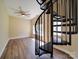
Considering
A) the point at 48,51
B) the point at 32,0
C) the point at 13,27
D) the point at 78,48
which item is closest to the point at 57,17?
the point at 48,51

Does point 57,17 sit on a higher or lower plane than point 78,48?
higher

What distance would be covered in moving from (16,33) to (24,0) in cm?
583

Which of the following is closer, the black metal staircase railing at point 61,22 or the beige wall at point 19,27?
the black metal staircase railing at point 61,22

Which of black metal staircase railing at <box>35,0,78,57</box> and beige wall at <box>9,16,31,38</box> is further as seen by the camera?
beige wall at <box>9,16,31,38</box>

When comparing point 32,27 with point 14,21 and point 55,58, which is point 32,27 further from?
point 55,58

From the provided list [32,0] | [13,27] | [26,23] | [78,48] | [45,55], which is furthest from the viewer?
[26,23]

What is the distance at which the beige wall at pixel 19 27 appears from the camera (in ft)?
34.5

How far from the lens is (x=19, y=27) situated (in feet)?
36.3

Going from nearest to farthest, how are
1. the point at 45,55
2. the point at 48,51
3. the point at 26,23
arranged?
the point at 48,51
the point at 45,55
the point at 26,23

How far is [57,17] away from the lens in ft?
13.1

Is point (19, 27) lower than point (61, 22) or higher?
lower

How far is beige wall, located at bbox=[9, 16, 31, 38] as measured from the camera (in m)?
10.5

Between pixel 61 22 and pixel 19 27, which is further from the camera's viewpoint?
pixel 19 27

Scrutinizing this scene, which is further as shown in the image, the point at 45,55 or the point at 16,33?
the point at 16,33
